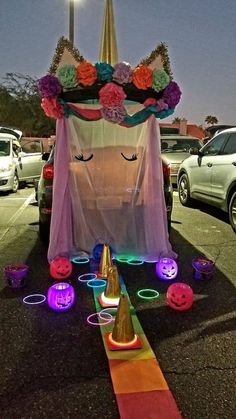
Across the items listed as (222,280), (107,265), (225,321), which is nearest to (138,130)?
(107,265)

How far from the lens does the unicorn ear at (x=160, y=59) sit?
4.75m

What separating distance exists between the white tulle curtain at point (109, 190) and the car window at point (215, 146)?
3.07 metres

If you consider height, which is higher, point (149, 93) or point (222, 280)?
point (149, 93)

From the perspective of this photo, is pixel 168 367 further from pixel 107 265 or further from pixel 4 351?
pixel 107 265

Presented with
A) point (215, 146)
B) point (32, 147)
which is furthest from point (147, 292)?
point (32, 147)

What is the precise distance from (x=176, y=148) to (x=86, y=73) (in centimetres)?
886

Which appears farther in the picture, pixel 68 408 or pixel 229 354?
pixel 229 354

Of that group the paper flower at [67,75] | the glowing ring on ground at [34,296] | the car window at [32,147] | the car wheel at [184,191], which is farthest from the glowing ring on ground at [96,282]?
the car window at [32,147]

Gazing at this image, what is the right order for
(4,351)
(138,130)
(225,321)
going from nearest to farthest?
1. (4,351)
2. (225,321)
3. (138,130)

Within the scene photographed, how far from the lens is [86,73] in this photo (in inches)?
176

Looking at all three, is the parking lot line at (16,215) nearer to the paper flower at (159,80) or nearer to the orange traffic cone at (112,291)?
the orange traffic cone at (112,291)

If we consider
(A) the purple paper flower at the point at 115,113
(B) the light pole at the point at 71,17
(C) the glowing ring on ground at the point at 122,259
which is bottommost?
(C) the glowing ring on ground at the point at 122,259

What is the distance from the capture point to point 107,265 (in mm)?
4574

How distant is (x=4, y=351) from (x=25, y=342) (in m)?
0.19
